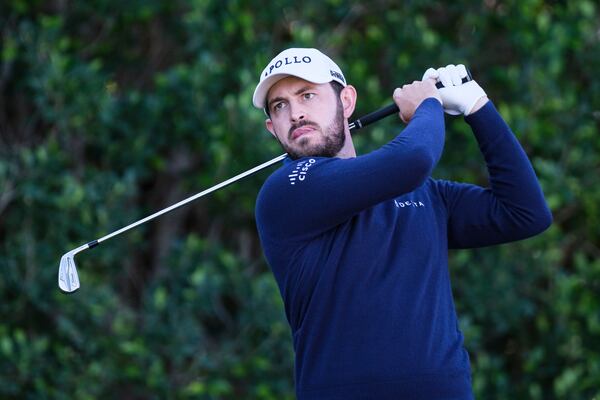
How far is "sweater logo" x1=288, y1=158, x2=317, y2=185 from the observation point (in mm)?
2570

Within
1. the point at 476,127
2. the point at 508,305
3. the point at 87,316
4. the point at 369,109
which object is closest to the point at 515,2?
the point at 369,109

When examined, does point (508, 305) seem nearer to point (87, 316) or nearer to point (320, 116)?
point (87, 316)

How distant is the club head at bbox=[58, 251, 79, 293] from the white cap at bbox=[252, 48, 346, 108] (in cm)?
90

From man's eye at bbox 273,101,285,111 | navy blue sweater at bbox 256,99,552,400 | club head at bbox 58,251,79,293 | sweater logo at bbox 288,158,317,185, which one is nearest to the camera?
navy blue sweater at bbox 256,99,552,400

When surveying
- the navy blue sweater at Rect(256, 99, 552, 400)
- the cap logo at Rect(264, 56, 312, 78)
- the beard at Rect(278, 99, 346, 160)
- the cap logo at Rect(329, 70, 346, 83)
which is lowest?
the navy blue sweater at Rect(256, 99, 552, 400)

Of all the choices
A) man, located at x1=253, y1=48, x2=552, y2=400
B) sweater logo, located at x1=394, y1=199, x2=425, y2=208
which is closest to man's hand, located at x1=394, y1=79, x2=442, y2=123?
man, located at x1=253, y1=48, x2=552, y2=400

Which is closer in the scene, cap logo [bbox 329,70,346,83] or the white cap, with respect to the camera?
the white cap

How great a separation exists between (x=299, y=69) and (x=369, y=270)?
25.2 inches

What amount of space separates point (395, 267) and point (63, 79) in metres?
3.56

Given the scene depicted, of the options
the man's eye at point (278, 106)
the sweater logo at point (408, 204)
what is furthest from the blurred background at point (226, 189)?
the sweater logo at point (408, 204)

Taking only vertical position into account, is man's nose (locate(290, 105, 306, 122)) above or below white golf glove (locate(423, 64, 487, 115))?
above

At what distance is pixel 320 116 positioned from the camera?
2791 mm

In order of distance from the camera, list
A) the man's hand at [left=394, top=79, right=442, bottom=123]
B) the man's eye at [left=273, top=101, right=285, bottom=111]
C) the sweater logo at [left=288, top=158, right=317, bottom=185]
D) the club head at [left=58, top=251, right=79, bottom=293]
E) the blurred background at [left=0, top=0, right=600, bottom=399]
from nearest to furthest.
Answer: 1. the sweater logo at [left=288, top=158, right=317, bottom=185]
2. the man's hand at [left=394, top=79, right=442, bottom=123]
3. the man's eye at [left=273, top=101, right=285, bottom=111]
4. the club head at [left=58, top=251, right=79, bottom=293]
5. the blurred background at [left=0, top=0, right=600, bottom=399]

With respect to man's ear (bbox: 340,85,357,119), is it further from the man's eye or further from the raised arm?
the raised arm
